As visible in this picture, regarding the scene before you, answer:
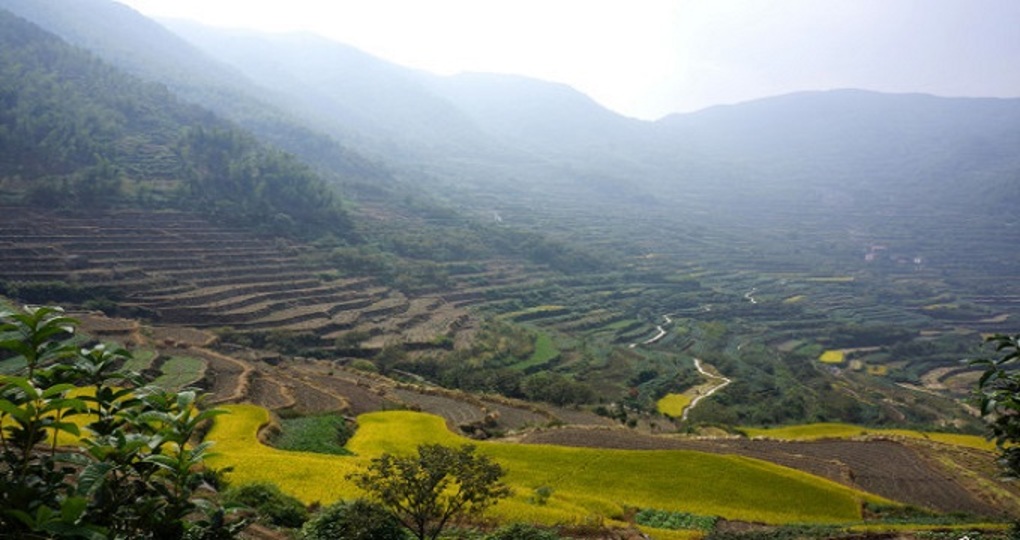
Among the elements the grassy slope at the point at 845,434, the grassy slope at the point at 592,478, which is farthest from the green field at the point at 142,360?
the grassy slope at the point at 845,434

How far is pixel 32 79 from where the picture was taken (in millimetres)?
81312

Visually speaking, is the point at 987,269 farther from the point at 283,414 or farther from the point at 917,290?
the point at 283,414

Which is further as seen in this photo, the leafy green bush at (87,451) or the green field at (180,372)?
the green field at (180,372)

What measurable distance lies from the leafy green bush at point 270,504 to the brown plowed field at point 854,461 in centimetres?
1405

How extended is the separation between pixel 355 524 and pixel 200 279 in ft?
158

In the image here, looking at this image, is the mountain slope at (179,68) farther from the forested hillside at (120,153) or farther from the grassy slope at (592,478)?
the grassy slope at (592,478)

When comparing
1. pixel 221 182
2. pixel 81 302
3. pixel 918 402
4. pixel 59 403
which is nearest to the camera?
pixel 59 403

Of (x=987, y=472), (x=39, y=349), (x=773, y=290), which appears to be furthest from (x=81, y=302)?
(x=773, y=290)

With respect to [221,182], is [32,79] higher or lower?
higher

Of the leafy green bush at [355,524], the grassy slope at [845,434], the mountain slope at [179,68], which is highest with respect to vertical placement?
the mountain slope at [179,68]

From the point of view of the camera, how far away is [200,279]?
5212 centimetres

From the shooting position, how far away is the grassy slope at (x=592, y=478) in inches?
723

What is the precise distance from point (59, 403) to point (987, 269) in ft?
583

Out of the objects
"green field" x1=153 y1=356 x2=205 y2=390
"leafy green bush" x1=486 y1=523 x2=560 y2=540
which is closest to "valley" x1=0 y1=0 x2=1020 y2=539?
"green field" x1=153 y1=356 x2=205 y2=390
